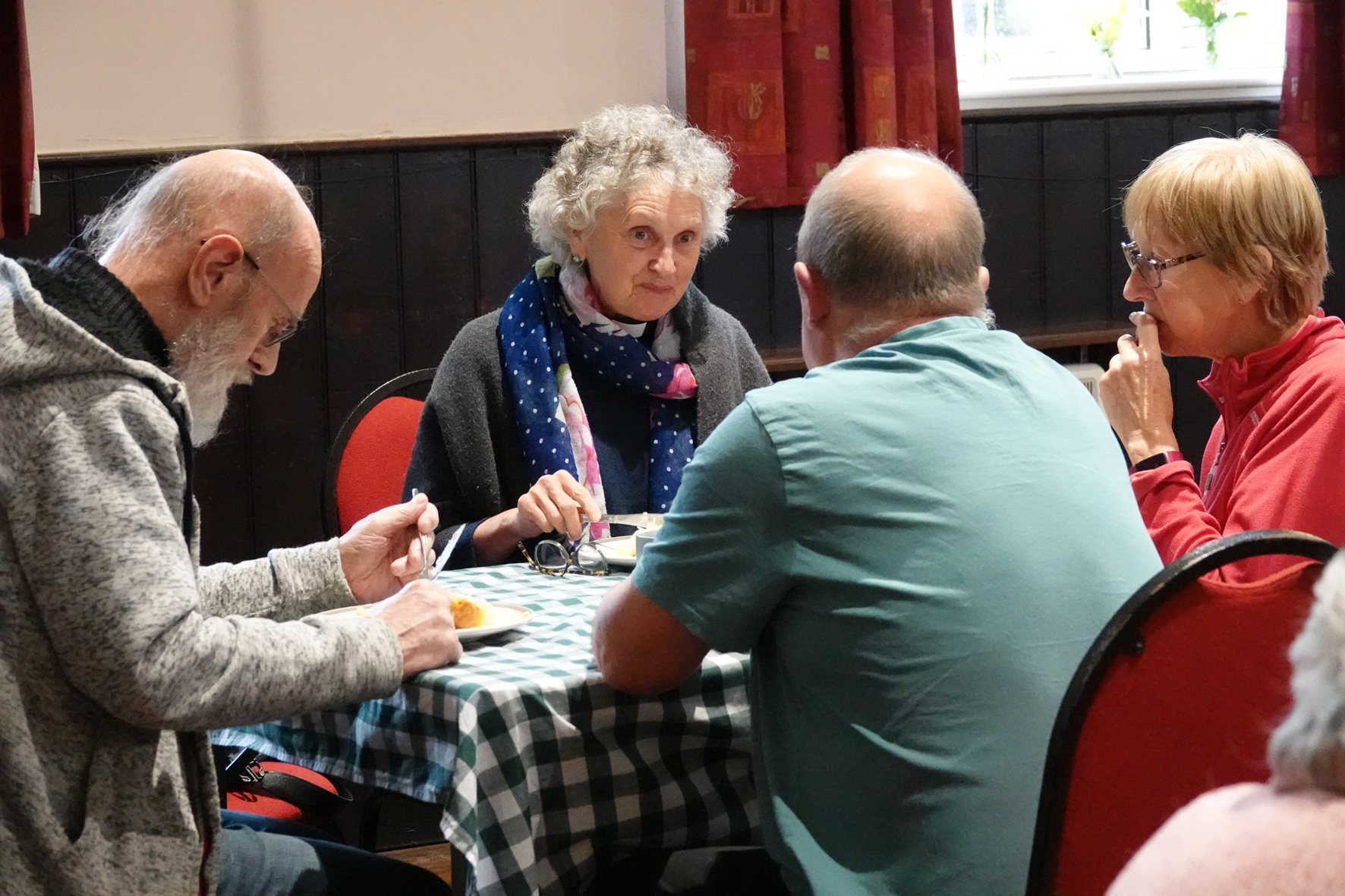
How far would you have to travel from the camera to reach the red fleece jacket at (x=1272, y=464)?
1735mm

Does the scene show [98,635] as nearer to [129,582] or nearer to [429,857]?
[129,582]

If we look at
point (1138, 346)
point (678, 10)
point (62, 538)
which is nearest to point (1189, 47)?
point (678, 10)

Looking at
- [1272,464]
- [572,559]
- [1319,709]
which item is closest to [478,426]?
[572,559]

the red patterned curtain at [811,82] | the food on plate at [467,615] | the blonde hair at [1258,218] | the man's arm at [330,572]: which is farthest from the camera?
the red patterned curtain at [811,82]

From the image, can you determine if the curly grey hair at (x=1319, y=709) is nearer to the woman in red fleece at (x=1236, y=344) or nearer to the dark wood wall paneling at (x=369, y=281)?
A: the woman in red fleece at (x=1236, y=344)

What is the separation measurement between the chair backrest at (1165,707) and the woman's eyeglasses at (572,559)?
3.33 feet

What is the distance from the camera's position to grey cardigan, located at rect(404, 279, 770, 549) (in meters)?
2.44

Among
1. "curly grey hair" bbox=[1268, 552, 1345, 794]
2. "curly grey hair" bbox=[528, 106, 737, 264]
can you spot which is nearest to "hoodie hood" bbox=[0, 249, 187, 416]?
"curly grey hair" bbox=[1268, 552, 1345, 794]

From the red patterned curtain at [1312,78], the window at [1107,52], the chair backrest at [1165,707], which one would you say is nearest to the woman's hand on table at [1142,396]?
the chair backrest at [1165,707]

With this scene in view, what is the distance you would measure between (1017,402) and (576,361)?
1.31 meters

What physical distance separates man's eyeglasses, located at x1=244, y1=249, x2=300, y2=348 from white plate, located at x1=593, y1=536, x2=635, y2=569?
58 centimetres

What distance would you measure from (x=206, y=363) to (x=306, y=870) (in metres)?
0.61

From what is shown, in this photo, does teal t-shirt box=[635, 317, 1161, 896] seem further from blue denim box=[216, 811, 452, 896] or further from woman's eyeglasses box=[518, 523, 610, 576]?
woman's eyeglasses box=[518, 523, 610, 576]

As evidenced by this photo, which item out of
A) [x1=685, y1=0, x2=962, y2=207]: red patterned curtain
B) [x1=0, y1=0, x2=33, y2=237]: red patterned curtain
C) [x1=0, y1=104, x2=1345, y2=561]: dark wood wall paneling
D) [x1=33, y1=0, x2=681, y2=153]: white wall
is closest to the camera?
[x1=0, y1=0, x2=33, y2=237]: red patterned curtain
